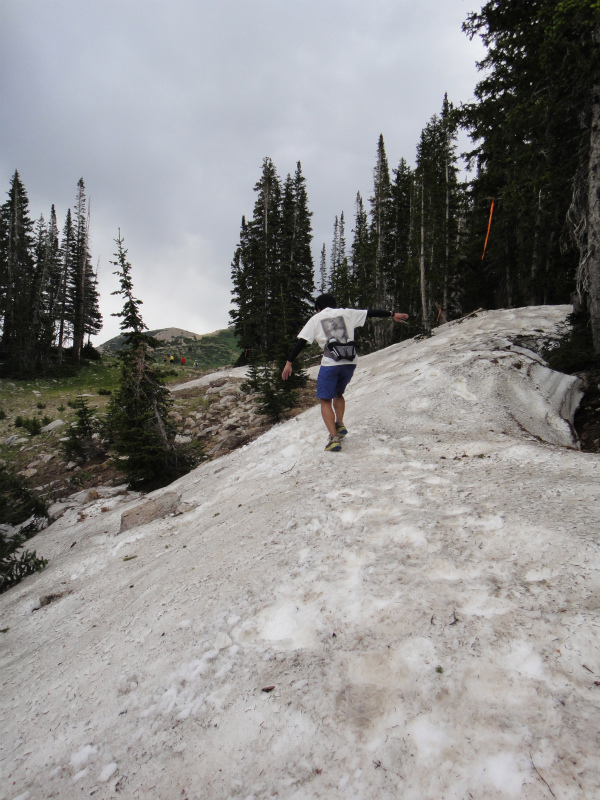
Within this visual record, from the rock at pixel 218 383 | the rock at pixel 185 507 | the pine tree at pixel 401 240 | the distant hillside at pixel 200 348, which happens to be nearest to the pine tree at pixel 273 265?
the rock at pixel 218 383

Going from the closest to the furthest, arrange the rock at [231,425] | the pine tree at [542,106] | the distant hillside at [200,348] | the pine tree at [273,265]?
the pine tree at [542,106]
the rock at [231,425]
the pine tree at [273,265]
the distant hillside at [200,348]

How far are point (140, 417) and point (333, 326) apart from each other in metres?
6.96

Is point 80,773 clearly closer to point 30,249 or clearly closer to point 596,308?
point 596,308

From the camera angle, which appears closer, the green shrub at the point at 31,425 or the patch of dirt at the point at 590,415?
the patch of dirt at the point at 590,415

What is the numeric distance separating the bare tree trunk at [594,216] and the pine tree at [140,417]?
10.1 meters

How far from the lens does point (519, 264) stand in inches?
898

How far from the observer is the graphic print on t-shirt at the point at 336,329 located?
5328 mm

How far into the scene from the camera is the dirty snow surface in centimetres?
161

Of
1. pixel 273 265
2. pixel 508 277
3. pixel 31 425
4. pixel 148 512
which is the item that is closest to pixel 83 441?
pixel 31 425

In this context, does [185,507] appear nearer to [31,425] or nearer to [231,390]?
[231,390]

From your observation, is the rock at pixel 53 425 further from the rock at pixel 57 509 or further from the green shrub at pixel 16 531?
the rock at pixel 57 509

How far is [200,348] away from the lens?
219 ft

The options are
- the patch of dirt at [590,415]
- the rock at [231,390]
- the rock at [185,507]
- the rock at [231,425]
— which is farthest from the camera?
the rock at [231,390]

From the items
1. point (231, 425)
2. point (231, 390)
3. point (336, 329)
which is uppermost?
point (336, 329)
